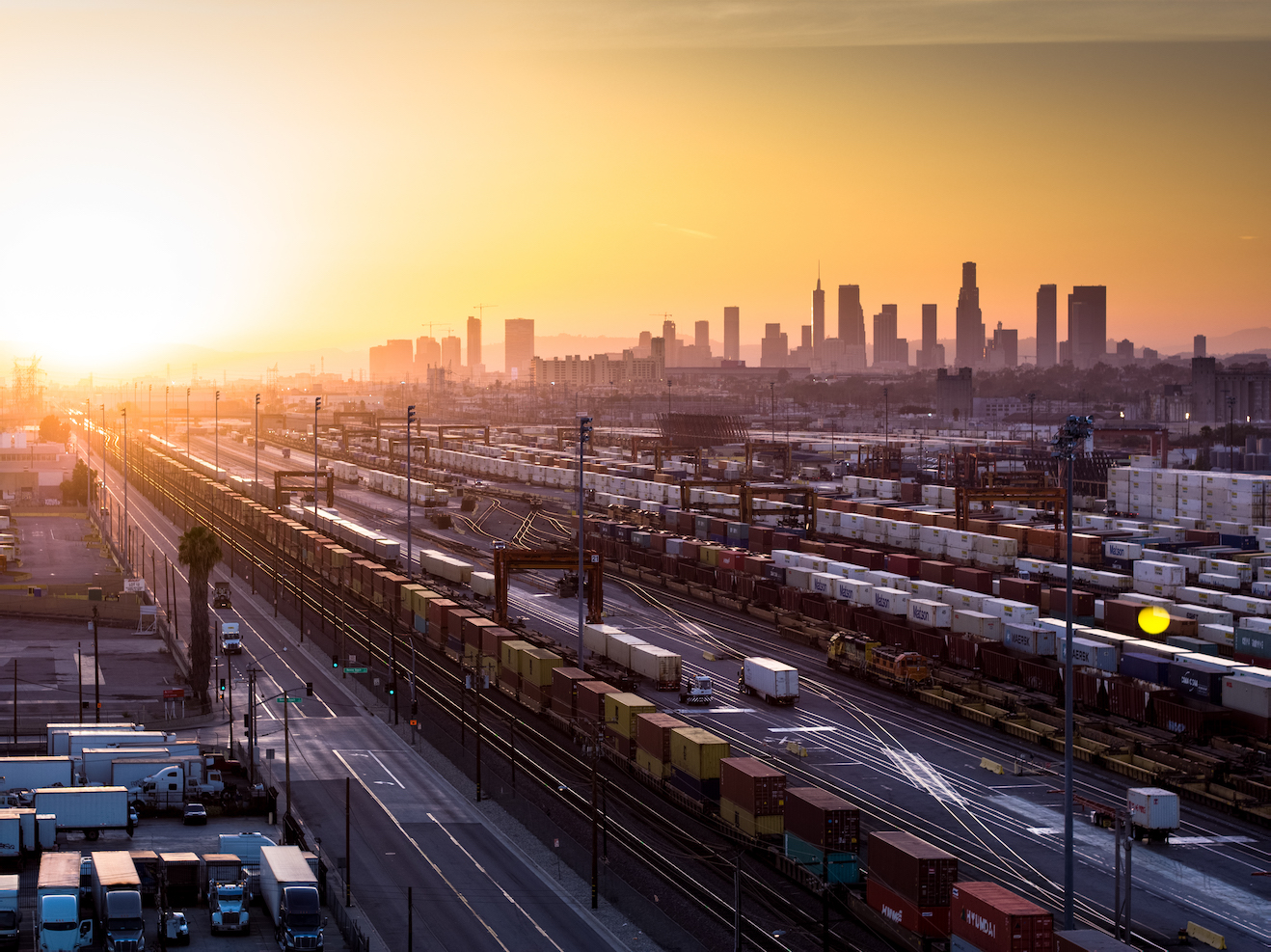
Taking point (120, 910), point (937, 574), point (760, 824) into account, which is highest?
point (937, 574)

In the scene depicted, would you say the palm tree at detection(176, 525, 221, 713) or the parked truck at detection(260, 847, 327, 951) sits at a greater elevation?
the palm tree at detection(176, 525, 221, 713)

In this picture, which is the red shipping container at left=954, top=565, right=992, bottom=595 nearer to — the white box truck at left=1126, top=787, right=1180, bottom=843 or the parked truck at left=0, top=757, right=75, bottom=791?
the white box truck at left=1126, top=787, right=1180, bottom=843

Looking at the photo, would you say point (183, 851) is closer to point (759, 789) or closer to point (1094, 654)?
point (759, 789)

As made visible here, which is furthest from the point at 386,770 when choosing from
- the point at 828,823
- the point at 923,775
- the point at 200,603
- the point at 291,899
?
the point at 828,823

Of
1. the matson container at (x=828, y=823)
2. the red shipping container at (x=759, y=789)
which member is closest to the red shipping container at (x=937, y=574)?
the red shipping container at (x=759, y=789)

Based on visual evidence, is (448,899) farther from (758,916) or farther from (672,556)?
(672,556)

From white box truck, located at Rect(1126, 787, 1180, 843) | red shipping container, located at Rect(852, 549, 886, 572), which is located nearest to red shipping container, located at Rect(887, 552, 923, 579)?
red shipping container, located at Rect(852, 549, 886, 572)
